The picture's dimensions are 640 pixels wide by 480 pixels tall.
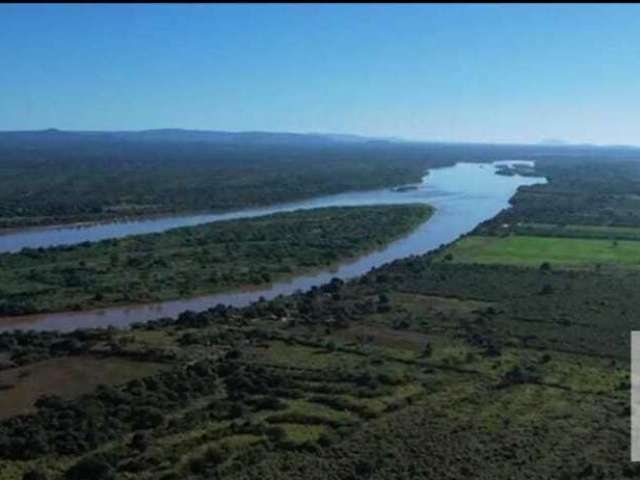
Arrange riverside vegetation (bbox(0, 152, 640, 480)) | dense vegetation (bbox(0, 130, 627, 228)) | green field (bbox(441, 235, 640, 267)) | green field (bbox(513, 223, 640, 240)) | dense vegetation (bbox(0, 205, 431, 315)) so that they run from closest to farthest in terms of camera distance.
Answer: riverside vegetation (bbox(0, 152, 640, 480)), dense vegetation (bbox(0, 205, 431, 315)), green field (bbox(441, 235, 640, 267)), green field (bbox(513, 223, 640, 240)), dense vegetation (bbox(0, 130, 627, 228))

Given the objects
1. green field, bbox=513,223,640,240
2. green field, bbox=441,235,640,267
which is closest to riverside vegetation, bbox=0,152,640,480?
green field, bbox=441,235,640,267

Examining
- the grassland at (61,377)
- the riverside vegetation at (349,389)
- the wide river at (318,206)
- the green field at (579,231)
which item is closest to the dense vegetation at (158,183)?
the wide river at (318,206)

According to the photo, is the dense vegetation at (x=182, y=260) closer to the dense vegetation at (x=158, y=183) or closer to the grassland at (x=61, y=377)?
the grassland at (x=61, y=377)

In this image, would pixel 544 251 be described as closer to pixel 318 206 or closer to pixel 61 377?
pixel 61 377

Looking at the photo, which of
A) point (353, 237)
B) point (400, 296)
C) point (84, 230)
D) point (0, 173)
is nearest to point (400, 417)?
point (400, 296)

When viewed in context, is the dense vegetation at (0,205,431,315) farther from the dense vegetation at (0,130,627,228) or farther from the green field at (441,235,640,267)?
the dense vegetation at (0,130,627,228)

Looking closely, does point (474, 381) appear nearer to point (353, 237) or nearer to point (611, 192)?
point (353, 237)
